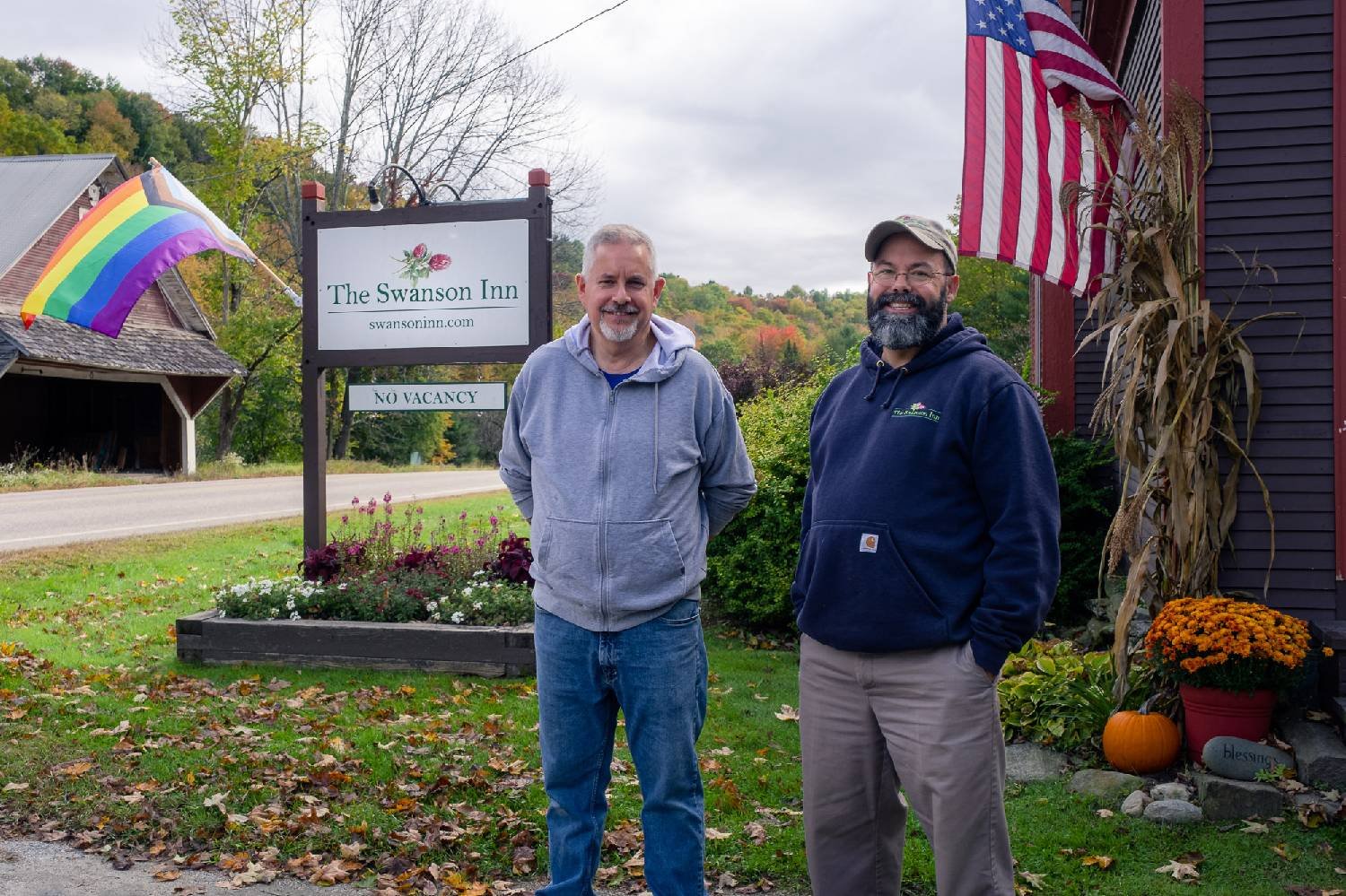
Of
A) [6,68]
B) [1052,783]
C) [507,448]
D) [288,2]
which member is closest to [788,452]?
[1052,783]

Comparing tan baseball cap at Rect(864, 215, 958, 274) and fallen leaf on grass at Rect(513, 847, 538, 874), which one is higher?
tan baseball cap at Rect(864, 215, 958, 274)

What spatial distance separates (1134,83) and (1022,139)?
89.3 inches

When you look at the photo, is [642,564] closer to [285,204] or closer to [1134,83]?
[1134,83]

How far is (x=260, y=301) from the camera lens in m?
33.8

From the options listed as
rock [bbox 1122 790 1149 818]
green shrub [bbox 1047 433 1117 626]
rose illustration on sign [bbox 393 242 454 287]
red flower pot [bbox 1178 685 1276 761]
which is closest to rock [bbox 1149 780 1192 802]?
rock [bbox 1122 790 1149 818]

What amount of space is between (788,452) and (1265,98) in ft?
13.9

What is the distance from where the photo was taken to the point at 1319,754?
461 centimetres

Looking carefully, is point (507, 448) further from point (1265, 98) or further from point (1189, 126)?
point (1265, 98)

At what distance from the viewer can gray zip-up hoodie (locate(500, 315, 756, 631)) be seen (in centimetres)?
309

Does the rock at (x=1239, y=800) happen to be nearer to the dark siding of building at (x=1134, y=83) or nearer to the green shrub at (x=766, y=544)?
the dark siding of building at (x=1134, y=83)

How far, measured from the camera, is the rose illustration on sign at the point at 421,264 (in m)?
8.35

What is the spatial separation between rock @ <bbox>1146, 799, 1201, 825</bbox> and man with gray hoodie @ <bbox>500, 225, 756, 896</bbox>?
7.45 ft

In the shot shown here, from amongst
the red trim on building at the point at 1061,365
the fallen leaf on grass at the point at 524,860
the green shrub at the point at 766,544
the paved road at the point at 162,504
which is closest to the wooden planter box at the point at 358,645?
the green shrub at the point at 766,544

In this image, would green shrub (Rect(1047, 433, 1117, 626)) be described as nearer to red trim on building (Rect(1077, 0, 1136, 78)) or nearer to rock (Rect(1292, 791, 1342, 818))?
red trim on building (Rect(1077, 0, 1136, 78))
